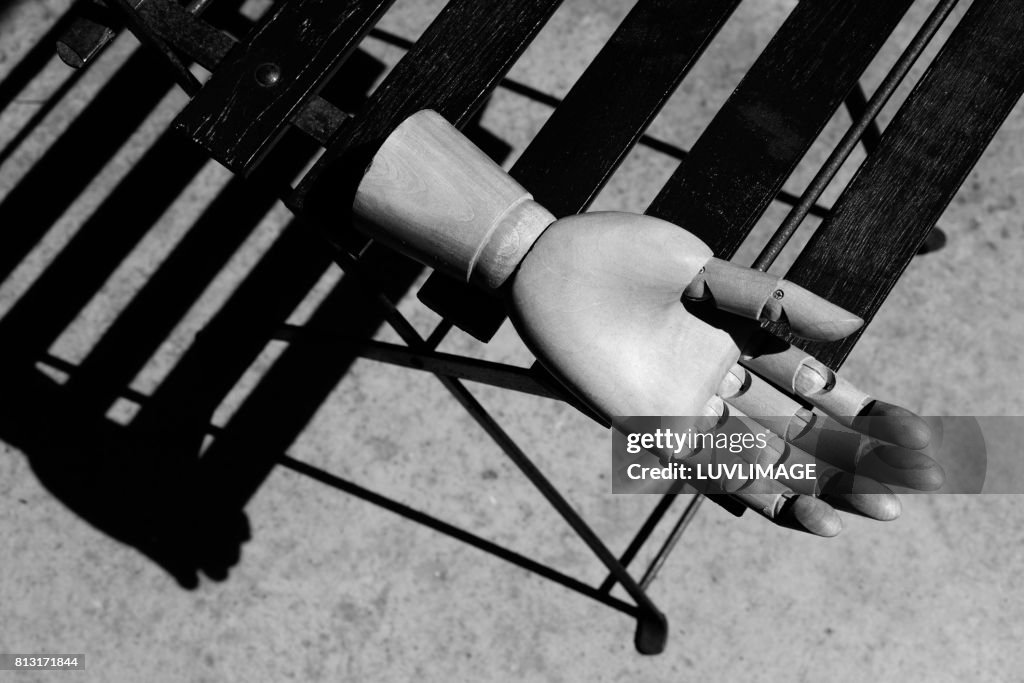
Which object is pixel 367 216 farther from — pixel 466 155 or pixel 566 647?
pixel 566 647

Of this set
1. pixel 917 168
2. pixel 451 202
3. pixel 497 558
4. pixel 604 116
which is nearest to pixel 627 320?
pixel 451 202

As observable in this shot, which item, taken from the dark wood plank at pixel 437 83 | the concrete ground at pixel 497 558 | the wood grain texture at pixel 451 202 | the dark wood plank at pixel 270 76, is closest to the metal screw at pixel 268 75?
the dark wood plank at pixel 270 76

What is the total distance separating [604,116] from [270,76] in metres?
0.45

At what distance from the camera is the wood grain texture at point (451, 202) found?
1.07 m

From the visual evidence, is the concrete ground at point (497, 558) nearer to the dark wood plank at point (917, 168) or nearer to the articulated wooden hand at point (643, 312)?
the dark wood plank at point (917, 168)

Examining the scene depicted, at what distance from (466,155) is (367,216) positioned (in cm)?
14

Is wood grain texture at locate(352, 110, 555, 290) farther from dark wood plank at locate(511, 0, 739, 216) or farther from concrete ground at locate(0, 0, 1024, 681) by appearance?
concrete ground at locate(0, 0, 1024, 681)

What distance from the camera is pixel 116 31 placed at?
143 cm

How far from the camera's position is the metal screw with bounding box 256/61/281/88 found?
4.04 ft

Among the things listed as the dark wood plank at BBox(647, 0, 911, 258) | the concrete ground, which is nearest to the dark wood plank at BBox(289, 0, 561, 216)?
the dark wood plank at BBox(647, 0, 911, 258)

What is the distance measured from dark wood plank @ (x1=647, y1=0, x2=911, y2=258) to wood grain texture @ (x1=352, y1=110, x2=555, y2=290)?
25cm

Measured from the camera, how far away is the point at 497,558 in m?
2.09
